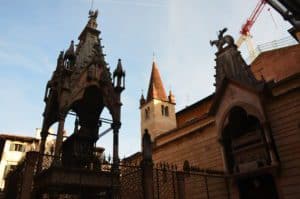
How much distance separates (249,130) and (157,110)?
1030 inches

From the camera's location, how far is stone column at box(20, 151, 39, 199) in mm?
8547

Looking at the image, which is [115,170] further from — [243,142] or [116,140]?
[243,142]

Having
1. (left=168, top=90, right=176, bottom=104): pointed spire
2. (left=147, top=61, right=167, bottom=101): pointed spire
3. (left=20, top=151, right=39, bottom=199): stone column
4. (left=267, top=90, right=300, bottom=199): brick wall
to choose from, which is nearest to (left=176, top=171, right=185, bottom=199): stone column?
(left=267, top=90, right=300, bottom=199): brick wall

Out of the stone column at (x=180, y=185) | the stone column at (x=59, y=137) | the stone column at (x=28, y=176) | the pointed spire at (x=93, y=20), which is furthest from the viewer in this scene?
the pointed spire at (x=93, y=20)

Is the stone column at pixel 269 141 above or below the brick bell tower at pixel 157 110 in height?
below

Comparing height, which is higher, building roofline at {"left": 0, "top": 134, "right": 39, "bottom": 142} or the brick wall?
building roofline at {"left": 0, "top": 134, "right": 39, "bottom": 142}

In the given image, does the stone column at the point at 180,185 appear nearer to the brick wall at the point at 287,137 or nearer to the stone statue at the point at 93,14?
the brick wall at the point at 287,137

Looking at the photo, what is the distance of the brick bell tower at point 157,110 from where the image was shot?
39969mm

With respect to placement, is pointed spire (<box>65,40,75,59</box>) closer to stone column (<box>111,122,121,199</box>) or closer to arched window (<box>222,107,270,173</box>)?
stone column (<box>111,122,121,199</box>)

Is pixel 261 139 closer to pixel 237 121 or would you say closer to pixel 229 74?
pixel 237 121

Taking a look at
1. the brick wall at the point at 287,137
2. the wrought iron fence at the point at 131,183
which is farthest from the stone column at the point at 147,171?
the brick wall at the point at 287,137

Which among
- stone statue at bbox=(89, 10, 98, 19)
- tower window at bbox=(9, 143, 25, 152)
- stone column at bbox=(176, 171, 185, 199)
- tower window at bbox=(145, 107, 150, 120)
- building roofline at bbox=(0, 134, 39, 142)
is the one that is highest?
tower window at bbox=(145, 107, 150, 120)

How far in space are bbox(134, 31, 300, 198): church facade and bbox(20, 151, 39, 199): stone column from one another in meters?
8.73

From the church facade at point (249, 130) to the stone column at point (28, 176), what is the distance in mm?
8727
